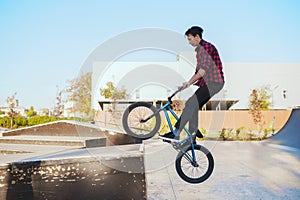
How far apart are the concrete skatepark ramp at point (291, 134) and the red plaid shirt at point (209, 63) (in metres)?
9.08

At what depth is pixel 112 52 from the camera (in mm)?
3613

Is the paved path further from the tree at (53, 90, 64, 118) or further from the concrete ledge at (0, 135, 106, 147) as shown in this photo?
the tree at (53, 90, 64, 118)

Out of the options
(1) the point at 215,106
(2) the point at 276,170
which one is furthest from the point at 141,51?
(2) the point at 276,170

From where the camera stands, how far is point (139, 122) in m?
2.81

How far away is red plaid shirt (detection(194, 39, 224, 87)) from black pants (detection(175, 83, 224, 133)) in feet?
0.20

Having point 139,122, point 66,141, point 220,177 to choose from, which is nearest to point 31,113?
point 66,141

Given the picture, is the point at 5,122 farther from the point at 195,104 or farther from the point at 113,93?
the point at 195,104

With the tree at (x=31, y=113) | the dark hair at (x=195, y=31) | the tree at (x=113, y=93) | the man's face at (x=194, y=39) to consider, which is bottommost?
the tree at (x=31, y=113)

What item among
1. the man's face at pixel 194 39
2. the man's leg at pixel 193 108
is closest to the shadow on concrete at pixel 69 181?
the man's leg at pixel 193 108

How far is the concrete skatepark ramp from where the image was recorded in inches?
418

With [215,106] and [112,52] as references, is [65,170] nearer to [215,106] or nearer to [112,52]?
[112,52]

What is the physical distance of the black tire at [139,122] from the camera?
2697mm

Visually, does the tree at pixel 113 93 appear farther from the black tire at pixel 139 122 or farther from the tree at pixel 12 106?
the tree at pixel 12 106

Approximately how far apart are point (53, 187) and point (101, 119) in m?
2.88
